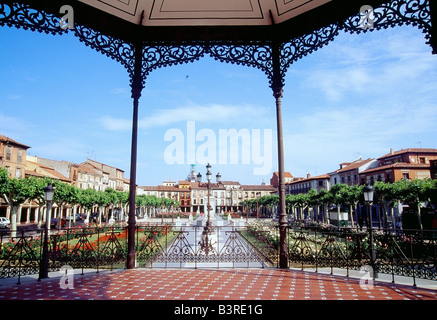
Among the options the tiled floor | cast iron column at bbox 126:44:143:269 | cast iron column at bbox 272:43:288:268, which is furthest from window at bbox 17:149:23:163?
cast iron column at bbox 272:43:288:268

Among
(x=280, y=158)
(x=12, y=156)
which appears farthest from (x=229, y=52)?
(x=12, y=156)

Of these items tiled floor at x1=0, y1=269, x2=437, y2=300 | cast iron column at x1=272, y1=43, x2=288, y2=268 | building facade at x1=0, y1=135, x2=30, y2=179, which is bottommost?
tiled floor at x1=0, y1=269, x2=437, y2=300

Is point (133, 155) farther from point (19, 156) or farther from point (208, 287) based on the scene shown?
point (19, 156)

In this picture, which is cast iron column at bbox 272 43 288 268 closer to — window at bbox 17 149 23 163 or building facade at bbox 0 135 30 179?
building facade at bbox 0 135 30 179

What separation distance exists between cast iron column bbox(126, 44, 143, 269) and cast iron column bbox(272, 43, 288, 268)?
3.16 metres

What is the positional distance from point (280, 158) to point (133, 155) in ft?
10.9

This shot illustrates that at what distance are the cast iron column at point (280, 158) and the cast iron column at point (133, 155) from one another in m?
3.16

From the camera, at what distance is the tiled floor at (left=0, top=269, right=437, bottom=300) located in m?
4.05

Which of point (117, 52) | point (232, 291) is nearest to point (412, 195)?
point (232, 291)

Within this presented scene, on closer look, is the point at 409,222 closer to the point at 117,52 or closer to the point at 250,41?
the point at 250,41

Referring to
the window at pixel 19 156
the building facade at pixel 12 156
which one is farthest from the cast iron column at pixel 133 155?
the window at pixel 19 156

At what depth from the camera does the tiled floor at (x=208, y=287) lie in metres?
4.05

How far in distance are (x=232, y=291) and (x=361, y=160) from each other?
51733mm

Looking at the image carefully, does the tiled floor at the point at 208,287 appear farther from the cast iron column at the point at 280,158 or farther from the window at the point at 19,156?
the window at the point at 19,156
